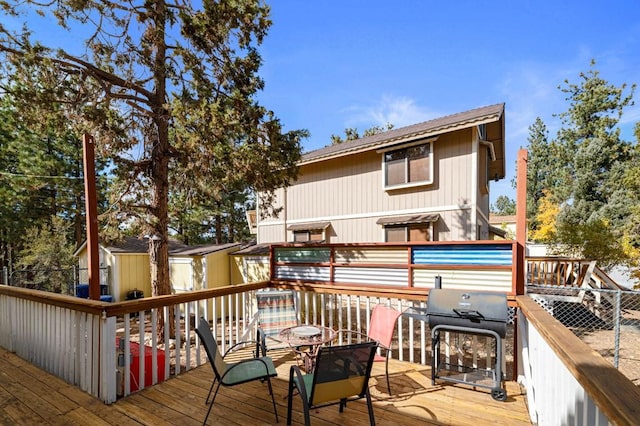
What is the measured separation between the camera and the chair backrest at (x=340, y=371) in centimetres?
221

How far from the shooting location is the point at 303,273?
5.20 meters

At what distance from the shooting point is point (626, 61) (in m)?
17.1

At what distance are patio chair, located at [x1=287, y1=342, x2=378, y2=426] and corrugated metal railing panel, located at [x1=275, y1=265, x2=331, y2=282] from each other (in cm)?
262

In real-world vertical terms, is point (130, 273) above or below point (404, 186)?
below

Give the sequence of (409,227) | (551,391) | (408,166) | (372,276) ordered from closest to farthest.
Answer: (551,391), (372,276), (409,227), (408,166)

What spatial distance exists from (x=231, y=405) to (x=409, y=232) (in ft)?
23.4

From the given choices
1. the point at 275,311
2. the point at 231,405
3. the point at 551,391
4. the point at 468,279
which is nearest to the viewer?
the point at 551,391

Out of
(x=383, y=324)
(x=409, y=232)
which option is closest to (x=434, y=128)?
(x=409, y=232)

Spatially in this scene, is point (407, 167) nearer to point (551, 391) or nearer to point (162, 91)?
point (162, 91)

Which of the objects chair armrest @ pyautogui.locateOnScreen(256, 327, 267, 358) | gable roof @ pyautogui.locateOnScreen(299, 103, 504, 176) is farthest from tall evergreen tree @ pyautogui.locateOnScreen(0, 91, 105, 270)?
chair armrest @ pyautogui.locateOnScreen(256, 327, 267, 358)

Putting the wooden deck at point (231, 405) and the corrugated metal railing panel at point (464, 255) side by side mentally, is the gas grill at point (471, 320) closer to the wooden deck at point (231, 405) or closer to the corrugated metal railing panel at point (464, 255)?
the wooden deck at point (231, 405)

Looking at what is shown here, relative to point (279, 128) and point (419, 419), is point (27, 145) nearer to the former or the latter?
point (279, 128)

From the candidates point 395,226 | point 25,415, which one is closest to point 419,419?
point 25,415

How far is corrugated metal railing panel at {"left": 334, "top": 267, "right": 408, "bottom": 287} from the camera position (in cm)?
441
